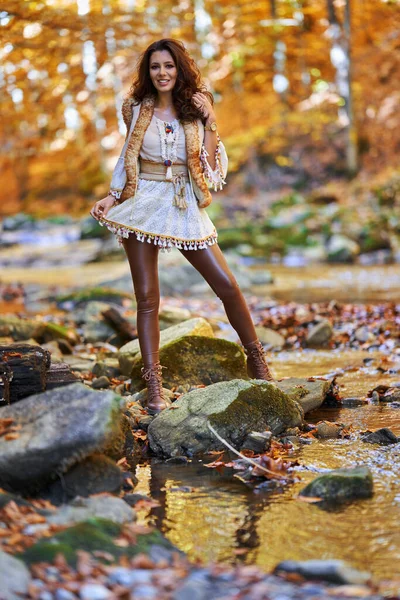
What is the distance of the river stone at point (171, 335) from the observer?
19.5 feet

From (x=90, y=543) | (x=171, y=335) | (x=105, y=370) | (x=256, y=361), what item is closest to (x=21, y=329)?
(x=105, y=370)

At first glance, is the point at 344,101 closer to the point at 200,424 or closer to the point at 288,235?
the point at 288,235

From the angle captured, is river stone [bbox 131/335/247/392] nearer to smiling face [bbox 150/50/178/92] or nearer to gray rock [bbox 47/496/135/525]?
smiling face [bbox 150/50/178/92]

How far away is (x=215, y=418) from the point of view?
452 centimetres

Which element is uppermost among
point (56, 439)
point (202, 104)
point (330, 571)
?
point (202, 104)

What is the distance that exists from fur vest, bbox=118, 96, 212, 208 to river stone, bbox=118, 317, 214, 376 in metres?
1.34

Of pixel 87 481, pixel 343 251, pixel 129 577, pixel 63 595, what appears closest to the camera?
pixel 63 595

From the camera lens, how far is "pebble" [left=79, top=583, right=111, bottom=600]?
2.61 m

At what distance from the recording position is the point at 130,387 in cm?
595

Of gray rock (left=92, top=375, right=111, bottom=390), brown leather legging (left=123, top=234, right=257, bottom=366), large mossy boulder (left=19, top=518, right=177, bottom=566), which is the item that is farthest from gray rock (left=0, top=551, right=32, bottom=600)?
gray rock (left=92, top=375, right=111, bottom=390)

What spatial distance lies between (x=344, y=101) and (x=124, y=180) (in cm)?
2246

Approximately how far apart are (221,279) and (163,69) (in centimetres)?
140

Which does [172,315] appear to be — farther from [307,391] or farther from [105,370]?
[307,391]

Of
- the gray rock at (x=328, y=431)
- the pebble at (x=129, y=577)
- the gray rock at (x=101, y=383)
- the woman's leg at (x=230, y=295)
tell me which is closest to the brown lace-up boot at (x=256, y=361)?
the woman's leg at (x=230, y=295)
